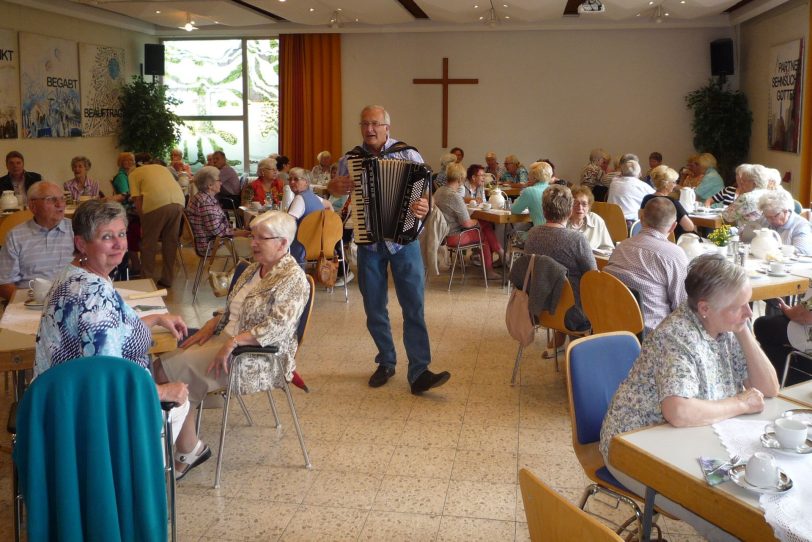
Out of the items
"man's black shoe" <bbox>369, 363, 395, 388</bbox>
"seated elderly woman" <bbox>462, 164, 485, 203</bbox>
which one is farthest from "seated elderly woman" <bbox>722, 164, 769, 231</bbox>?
"seated elderly woman" <bbox>462, 164, 485, 203</bbox>

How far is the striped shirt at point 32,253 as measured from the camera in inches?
172

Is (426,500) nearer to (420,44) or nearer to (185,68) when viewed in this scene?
(420,44)

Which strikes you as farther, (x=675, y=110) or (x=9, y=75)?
(x=675, y=110)

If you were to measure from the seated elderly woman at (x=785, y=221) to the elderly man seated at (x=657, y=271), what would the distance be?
56.8 inches

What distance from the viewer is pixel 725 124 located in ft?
35.9

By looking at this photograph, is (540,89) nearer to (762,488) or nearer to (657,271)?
(657,271)

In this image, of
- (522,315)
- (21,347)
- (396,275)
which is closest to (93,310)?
(21,347)

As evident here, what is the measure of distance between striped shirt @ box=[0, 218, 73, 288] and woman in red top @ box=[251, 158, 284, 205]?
4245mm

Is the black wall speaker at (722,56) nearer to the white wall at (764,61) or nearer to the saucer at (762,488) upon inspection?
the white wall at (764,61)

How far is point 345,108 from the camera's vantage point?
42.5ft

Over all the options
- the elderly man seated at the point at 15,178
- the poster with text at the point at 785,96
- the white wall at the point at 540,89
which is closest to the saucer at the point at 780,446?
the elderly man seated at the point at 15,178

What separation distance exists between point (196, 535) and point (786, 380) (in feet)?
9.79

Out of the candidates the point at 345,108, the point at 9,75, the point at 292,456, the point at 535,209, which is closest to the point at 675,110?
the point at 345,108

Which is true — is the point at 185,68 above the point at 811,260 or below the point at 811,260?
above
